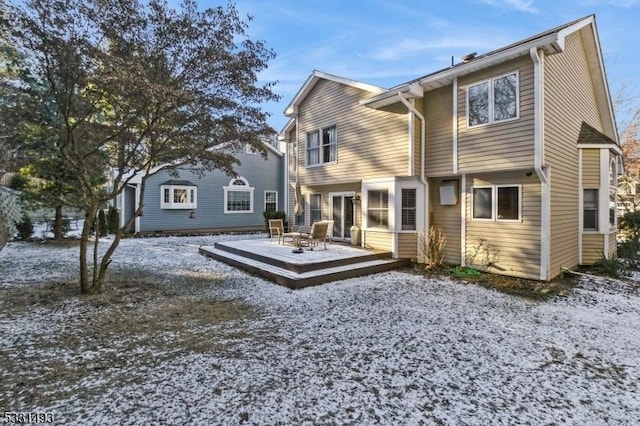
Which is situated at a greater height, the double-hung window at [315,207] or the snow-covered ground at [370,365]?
the double-hung window at [315,207]

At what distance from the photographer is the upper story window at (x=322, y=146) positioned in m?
11.5

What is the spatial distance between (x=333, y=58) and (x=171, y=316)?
12783 millimetres

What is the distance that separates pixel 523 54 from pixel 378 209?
5.30 meters

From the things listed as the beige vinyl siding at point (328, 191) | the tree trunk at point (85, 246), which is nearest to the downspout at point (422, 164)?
the beige vinyl siding at point (328, 191)

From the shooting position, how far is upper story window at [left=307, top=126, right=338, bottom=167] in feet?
37.9

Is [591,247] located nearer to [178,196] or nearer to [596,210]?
[596,210]

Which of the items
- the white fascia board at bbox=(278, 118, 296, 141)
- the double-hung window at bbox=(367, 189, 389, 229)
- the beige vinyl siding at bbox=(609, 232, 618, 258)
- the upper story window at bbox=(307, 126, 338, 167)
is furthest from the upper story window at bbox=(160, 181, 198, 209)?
the beige vinyl siding at bbox=(609, 232, 618, 258)

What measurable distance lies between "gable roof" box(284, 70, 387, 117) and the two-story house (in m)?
0.06

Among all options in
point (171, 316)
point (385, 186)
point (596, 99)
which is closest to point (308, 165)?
point (385, 186)

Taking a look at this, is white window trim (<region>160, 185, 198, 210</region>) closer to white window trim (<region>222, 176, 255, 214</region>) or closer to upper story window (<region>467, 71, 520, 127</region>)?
white window trim (<region>222, 176, 255, 214</region>)

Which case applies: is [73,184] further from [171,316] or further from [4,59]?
[171,316]

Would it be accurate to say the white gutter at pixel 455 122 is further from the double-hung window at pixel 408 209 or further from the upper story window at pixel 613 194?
the upper story window at pixel 613 194

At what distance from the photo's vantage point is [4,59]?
5.62 m

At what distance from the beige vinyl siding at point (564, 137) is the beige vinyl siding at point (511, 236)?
47cm
